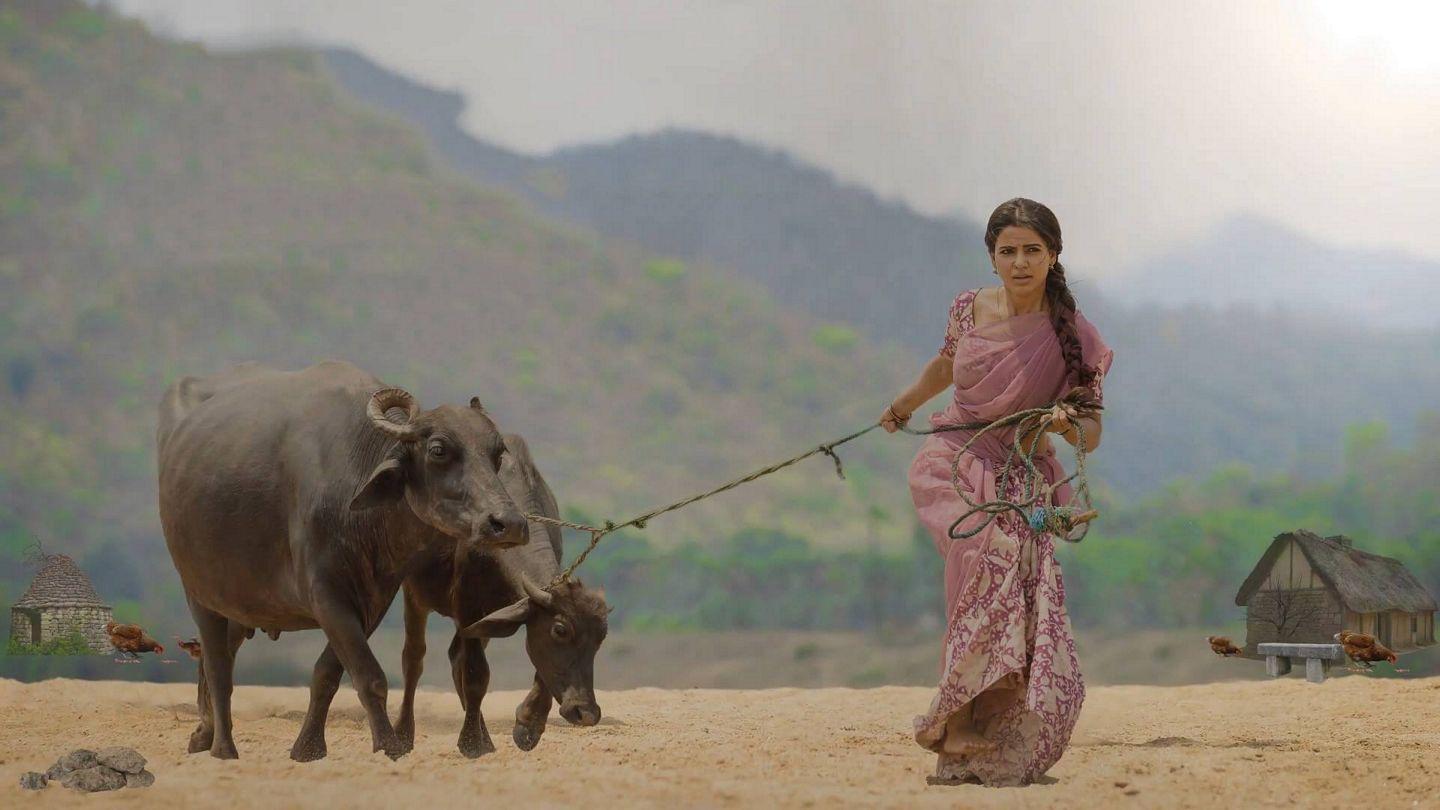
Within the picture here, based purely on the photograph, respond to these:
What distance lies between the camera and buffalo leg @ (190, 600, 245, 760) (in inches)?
290

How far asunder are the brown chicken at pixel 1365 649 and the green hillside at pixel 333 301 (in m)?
18.1

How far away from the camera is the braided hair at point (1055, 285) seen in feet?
19.7

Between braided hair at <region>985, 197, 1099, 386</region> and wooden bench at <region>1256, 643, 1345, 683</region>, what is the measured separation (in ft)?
18.4

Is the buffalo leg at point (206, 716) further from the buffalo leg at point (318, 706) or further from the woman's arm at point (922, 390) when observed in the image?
the woman's arm at point (922, 390)

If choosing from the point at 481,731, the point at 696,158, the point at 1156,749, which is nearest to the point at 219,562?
the point at 481,731

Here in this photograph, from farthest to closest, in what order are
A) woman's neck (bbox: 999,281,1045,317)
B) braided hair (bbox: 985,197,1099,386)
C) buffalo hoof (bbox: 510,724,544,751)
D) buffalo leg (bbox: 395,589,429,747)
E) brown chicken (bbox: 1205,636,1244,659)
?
brown chicken (bbox: 1205,636,1244,659) < buffalo leg (bbox: 395,589,429,747) < buffalo hoof (bbox: 510,724,544,751) < woman's neck (bbox: 999,281,1045,317) < braided hair (bbox: 985,197,1099,386)

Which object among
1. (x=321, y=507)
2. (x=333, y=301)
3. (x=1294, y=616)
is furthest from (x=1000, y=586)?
(x=333, y=301)

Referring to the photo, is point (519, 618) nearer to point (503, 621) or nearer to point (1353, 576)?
point (503, 621)

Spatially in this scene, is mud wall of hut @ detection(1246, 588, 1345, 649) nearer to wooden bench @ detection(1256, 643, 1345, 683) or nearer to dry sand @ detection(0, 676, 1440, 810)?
wooden bench @ detection(1256, 643, 1345, 683)

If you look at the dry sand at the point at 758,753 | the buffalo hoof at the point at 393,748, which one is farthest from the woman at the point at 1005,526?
the buffalo hoof at the point at 393,748

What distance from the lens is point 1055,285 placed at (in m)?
6.17

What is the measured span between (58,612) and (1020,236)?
1161 cm

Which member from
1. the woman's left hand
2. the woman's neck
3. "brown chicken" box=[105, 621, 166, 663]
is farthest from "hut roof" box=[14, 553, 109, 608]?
the woman's left hand

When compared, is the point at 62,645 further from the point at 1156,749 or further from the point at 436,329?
the point at 436,329
